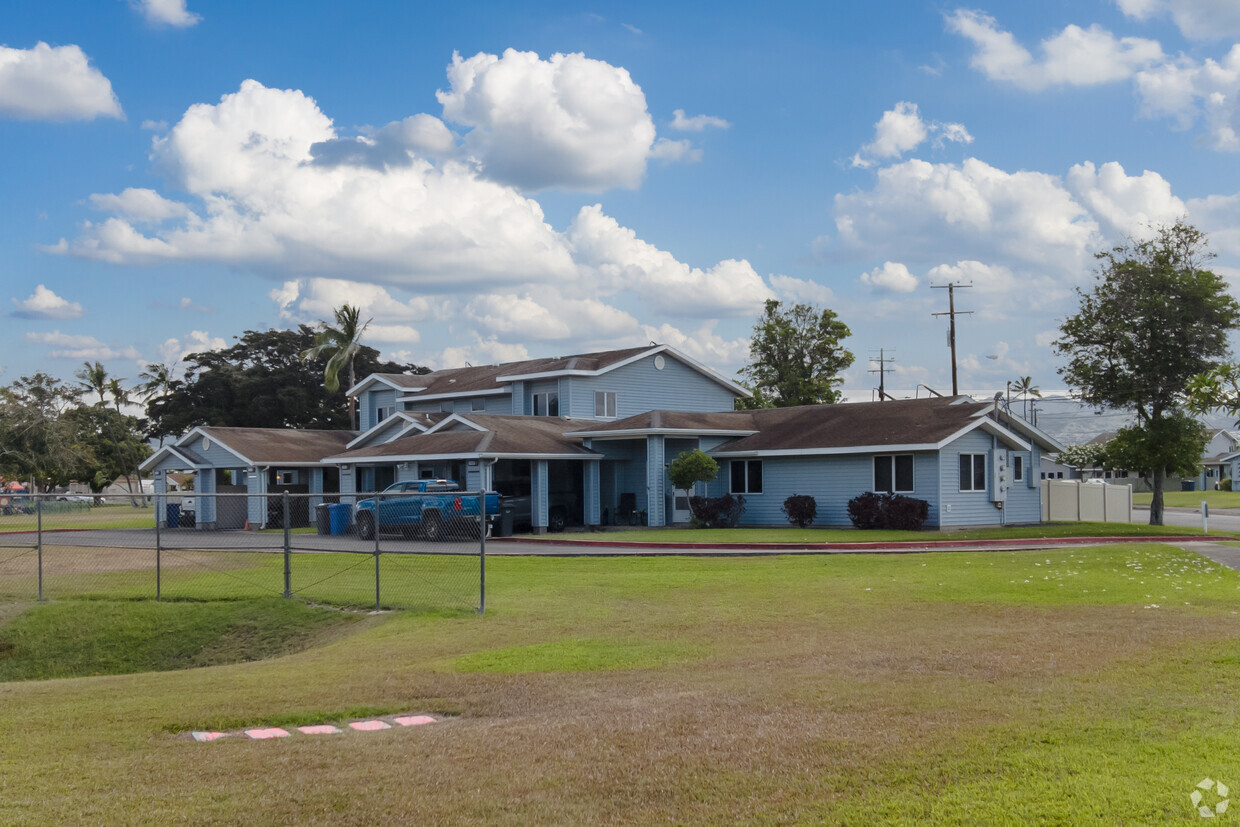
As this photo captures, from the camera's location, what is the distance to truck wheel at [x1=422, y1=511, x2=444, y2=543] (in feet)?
95.0

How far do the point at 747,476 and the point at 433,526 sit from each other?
535 inches

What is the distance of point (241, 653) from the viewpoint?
15.6 meters

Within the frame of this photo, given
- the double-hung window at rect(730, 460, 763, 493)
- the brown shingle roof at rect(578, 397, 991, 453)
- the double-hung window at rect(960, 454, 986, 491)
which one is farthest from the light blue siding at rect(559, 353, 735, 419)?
the double-hung window at rect(960, 454, 986, 491)

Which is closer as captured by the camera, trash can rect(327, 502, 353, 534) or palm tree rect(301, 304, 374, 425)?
trash can rect(327, 502, 353, 534)

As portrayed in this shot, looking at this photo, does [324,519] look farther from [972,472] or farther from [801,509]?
[972,472]

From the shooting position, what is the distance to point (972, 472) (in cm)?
3522

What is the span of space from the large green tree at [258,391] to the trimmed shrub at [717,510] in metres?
38.5

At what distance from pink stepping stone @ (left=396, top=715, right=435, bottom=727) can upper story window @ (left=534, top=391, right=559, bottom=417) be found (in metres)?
34.7

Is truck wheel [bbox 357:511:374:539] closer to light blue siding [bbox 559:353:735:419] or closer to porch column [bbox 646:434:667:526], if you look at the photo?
porch column [bbox 646:434:667:526]

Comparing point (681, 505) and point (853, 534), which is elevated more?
point (681, 505)

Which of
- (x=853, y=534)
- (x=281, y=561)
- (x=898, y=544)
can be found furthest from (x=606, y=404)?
(x=281, y=561)

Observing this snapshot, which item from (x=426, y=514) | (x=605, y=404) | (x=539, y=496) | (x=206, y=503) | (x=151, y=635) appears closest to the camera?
(x=151, y=635)

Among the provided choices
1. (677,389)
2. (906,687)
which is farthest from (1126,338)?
(906,687)

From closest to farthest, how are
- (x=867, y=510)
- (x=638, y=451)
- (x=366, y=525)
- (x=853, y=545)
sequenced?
1. (x=853, y=545)
2. (x=366, y=525)
3. (x=867, y=510)
4. (x=638, y=451)
